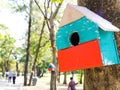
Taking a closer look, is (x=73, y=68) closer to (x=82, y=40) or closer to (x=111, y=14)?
(x=82, y=40)

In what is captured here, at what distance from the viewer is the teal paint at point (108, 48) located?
2.94m

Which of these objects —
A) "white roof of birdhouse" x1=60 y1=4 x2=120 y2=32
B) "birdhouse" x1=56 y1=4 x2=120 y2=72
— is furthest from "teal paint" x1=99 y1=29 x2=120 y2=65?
"white roof of birdhouse" x1=60 y1=4 x2=120 y2=32

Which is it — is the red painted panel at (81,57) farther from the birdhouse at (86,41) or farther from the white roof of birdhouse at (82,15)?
the white roof of birdhouse at (82,15)

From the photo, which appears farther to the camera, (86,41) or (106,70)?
(86,41)

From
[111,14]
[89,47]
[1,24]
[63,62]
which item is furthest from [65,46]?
[1,24]

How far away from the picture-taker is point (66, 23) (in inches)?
141

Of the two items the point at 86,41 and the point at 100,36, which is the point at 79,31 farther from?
the point at 100,36

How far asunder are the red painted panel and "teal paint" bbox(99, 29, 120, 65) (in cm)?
6

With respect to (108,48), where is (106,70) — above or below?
below

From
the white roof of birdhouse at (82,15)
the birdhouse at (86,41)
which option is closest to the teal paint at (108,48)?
the birdhouse at (86,41)

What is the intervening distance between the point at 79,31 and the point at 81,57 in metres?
0.33

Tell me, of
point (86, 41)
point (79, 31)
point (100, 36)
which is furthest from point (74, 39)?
point (100, 36)

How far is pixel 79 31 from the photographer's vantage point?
3.39 metres

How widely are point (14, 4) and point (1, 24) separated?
6411 mm
